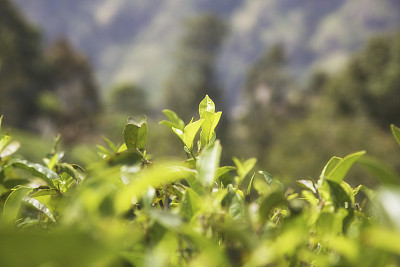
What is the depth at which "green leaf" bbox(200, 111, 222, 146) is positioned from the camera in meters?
0.45

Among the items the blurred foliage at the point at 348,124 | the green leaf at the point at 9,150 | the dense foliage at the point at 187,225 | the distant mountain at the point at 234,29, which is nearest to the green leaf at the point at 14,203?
the dense foliage at the point at 187,225

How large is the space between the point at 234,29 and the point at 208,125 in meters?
63.8

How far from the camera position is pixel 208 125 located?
464mm

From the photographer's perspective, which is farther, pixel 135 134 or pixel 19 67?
pixel 19 67

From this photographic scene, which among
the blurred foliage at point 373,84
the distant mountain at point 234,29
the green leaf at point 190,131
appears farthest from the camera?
the distant mountain at point 234,29

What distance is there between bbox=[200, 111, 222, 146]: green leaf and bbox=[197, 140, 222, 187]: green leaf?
0.33ft

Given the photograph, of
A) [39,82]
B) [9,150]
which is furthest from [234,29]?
[9,150]

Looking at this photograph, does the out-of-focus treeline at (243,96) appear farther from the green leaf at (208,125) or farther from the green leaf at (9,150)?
the green leaf at (208,125)

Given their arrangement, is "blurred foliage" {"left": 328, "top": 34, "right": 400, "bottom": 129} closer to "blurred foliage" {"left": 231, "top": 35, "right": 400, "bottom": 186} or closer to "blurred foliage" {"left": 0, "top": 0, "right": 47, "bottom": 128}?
"blurred foliage" {"left": 231, "top": 35, "right": 400, "bottom": 186}

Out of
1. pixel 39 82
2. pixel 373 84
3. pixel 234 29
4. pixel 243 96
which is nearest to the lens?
pixel 373 84

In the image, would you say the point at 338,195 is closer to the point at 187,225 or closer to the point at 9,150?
the point at 187,225

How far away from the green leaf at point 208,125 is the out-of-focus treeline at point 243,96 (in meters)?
6.65

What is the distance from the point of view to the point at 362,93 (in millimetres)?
11992

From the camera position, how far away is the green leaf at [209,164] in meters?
0.34
